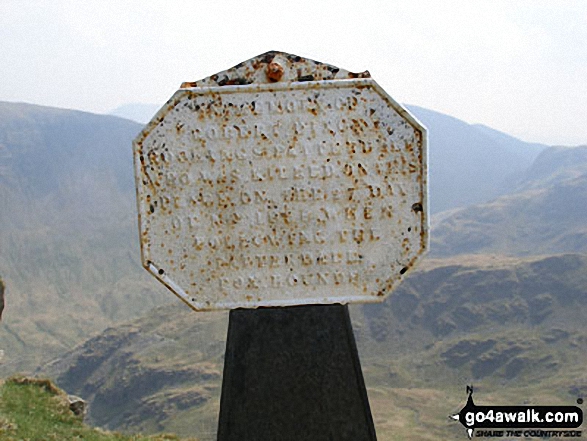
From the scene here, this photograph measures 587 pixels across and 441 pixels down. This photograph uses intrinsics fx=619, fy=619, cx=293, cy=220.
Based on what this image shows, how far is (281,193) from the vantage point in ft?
15.2

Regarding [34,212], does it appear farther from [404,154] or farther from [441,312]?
[404,154]

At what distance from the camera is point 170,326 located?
290 ft

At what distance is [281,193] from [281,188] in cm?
4

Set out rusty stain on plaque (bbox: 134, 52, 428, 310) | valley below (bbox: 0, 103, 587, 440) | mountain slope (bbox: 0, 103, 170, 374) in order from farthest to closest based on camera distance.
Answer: mountain slope (bbox: 0, 103, 170, 374) < valley below (bbox: 0, 103, 587, 440) < rusty stain on plaque (bbox: 134, 52, 428, 310)

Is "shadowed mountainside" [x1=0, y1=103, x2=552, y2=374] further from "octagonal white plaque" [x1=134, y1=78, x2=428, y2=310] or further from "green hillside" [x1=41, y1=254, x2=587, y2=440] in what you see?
"octagonal white plaque" [x1=134, y1=78, x2=428, y2=310]

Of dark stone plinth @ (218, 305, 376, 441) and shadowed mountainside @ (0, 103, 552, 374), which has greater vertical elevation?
dark stone plinth @ (218, 305, 376, 441)

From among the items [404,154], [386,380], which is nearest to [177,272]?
[404,154]

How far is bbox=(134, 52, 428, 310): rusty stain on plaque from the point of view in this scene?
4547mm

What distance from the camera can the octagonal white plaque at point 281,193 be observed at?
14.9 feet

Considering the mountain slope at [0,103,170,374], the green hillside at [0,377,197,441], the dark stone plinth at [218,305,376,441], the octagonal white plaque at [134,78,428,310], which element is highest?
the octagonal white plaque at [134,78,428,310]

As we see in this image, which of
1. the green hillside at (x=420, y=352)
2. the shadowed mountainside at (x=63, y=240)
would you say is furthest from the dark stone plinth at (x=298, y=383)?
the shadowed mountainside at (x=63, y=240)

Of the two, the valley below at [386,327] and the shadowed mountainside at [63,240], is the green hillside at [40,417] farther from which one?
the shadowed mountainside at [63,240]

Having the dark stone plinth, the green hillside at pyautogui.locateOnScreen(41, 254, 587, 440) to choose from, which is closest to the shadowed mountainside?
the green hillside at pyautogui.locateOnScreen(41, 254, 587, 440)

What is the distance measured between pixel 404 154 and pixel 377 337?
80705 mm
